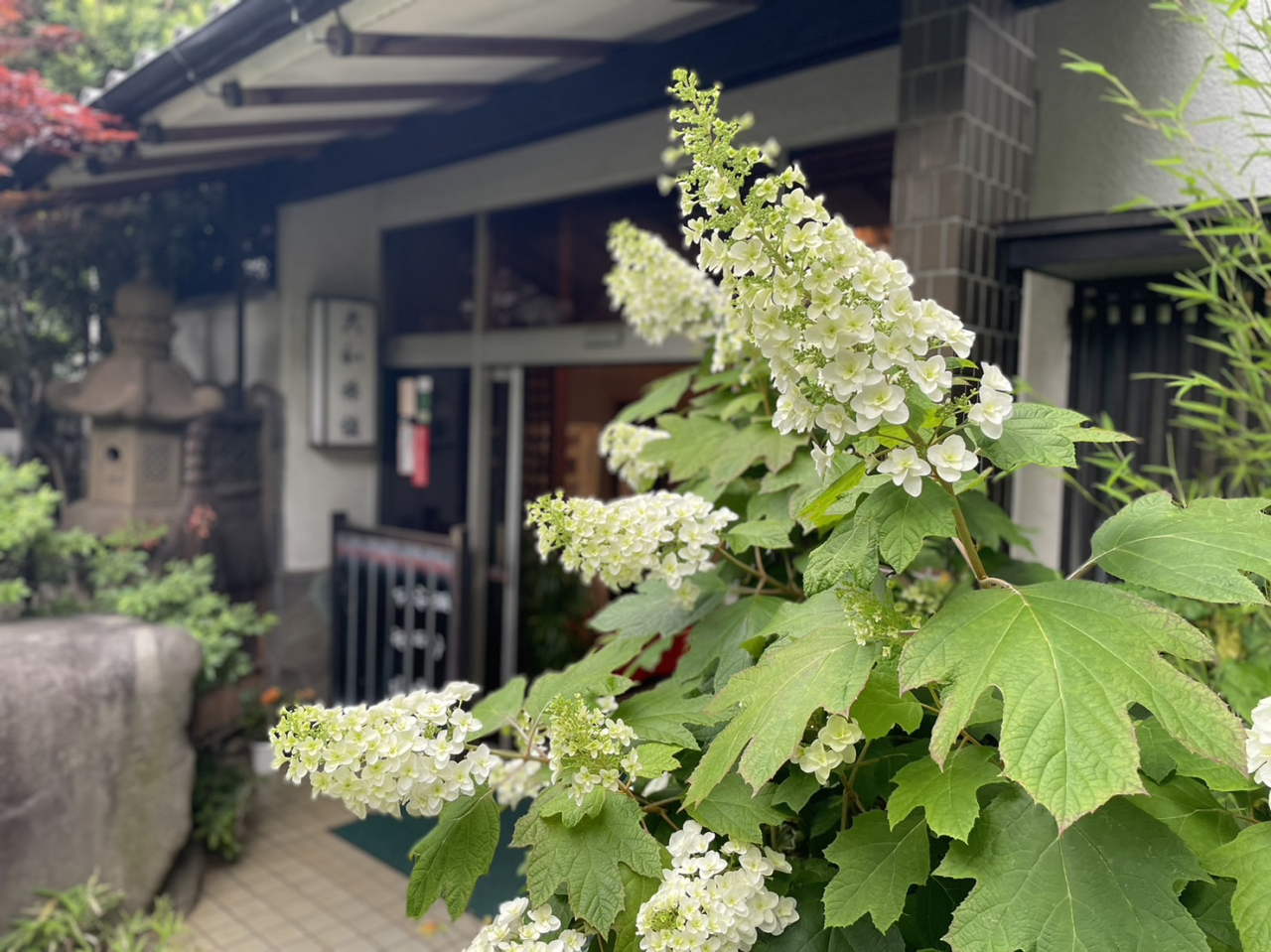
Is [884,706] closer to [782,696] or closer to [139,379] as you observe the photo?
[782,696]

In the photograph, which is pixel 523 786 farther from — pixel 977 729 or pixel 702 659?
pixel 977 729

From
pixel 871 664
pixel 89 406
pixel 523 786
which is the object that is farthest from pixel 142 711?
pixel 871 664

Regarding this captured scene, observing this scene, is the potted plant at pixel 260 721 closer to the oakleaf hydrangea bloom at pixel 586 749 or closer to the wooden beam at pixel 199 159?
the wooden beam at pixel 199 159

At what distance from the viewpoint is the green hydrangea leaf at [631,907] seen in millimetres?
1053

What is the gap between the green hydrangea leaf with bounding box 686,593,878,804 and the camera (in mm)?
938

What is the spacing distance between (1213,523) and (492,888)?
12.6 feet

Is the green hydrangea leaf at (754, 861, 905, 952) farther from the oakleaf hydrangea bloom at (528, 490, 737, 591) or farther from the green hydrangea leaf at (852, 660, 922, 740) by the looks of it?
the oakleaf hydrangea bloom at (528, 490, 737, 591)

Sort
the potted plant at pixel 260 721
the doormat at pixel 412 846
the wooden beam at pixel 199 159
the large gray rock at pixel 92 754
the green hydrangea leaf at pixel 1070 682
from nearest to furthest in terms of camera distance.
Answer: the green hydrangea leaf at pixel 1070 682, the large gray rock at pixel 92 754, the doormat at pixel 412 846, the wooden beam at pixel 199 159, the potted plant at pixel 260 721

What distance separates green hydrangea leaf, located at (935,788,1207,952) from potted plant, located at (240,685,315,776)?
4569 millimetres

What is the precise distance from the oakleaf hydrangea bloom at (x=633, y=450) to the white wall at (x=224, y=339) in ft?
14.4

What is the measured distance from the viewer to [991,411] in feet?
3.00

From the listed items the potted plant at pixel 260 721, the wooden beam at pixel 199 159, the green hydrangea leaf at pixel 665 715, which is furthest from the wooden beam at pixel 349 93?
the green hydrangea leaf at pixel 665 715

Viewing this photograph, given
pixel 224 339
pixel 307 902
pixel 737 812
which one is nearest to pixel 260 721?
pixel 307 902

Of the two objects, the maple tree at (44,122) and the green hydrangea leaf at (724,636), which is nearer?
the green hydrangea leaf at (724,636)
